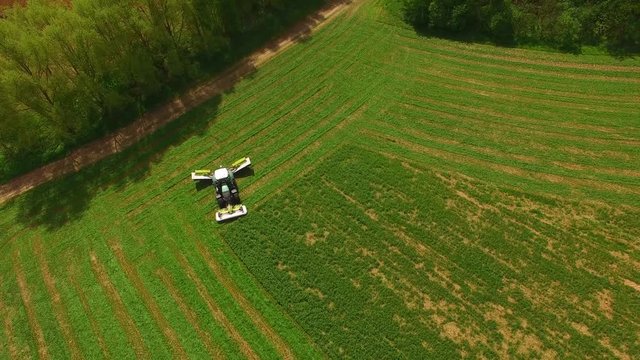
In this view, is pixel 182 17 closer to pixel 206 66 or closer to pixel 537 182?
pixel 206 66

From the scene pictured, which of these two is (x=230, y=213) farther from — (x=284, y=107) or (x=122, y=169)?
(x=284, y=107)

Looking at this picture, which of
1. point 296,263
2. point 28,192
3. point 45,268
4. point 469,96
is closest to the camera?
point 296,263

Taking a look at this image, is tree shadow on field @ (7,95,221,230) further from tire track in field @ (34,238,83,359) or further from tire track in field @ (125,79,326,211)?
tire track in field @ (34,238,83,359)

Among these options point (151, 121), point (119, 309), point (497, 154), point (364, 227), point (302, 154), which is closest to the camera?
point (119, 309)

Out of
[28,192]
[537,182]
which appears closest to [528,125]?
[537,182]

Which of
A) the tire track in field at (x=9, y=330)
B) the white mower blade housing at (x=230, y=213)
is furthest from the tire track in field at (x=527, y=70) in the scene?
the tire track in field at (x=9, y=330)

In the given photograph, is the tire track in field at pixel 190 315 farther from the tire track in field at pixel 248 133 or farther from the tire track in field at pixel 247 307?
the tire track in field at pixel 248 133

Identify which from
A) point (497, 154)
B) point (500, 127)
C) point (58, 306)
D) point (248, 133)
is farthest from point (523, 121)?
point (58, 306)
